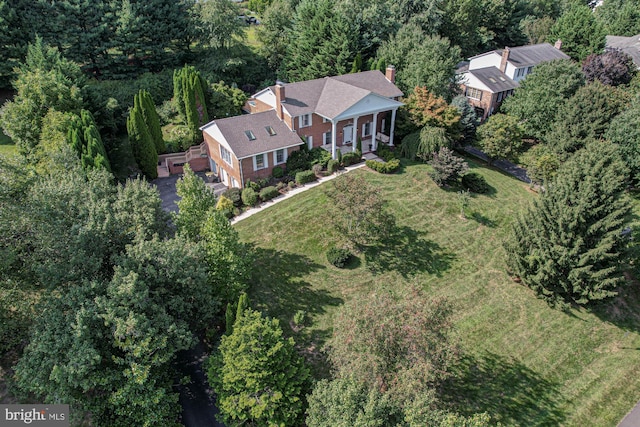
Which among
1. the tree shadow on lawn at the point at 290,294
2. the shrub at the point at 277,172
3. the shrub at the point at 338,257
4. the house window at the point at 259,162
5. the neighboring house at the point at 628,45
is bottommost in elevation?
the tree shadow on lawn at the point at 290,294

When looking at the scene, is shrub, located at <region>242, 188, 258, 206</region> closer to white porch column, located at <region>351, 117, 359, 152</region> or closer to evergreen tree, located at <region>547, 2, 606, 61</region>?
white porch column, located at <region>351, 117, 359, 152</region>

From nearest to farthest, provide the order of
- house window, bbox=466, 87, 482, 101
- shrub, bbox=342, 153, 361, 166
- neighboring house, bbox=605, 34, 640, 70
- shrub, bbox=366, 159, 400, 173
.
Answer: shrub, bbox=366, 159, 400, 173 < shrub, bbox=342, 153, 361, 166 < house window, bbox=466, 87, 482, 101 < neighboring house, bbox=605, 34, 640, 70

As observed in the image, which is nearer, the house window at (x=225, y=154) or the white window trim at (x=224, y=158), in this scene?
the white window trim at (x=224, y=158)

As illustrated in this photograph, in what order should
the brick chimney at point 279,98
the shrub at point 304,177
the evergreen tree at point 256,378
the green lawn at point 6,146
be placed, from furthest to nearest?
the green lawn at point 6,146 → the brick chimney at point 279,98 → the shrub at point 304,177 → the evergreen tree at point 256,378

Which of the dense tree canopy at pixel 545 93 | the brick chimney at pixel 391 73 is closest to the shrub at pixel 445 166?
the brick chimney at pixel 391 73

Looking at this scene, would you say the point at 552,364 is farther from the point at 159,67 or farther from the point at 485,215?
the point at 159,67

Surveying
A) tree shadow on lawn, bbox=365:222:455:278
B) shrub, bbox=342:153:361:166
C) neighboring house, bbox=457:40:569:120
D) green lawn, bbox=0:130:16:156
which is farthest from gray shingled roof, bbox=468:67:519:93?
green lawn, bbox=0:130:16:156

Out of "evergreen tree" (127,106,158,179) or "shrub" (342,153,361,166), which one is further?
"shrub" (342,153,361,166)

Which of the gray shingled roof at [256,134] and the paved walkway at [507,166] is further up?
the gray shingled roof at [256,134]

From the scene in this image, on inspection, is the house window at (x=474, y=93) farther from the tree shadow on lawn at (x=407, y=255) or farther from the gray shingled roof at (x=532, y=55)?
the tree shadow on lawn at (x=407, y=255)
